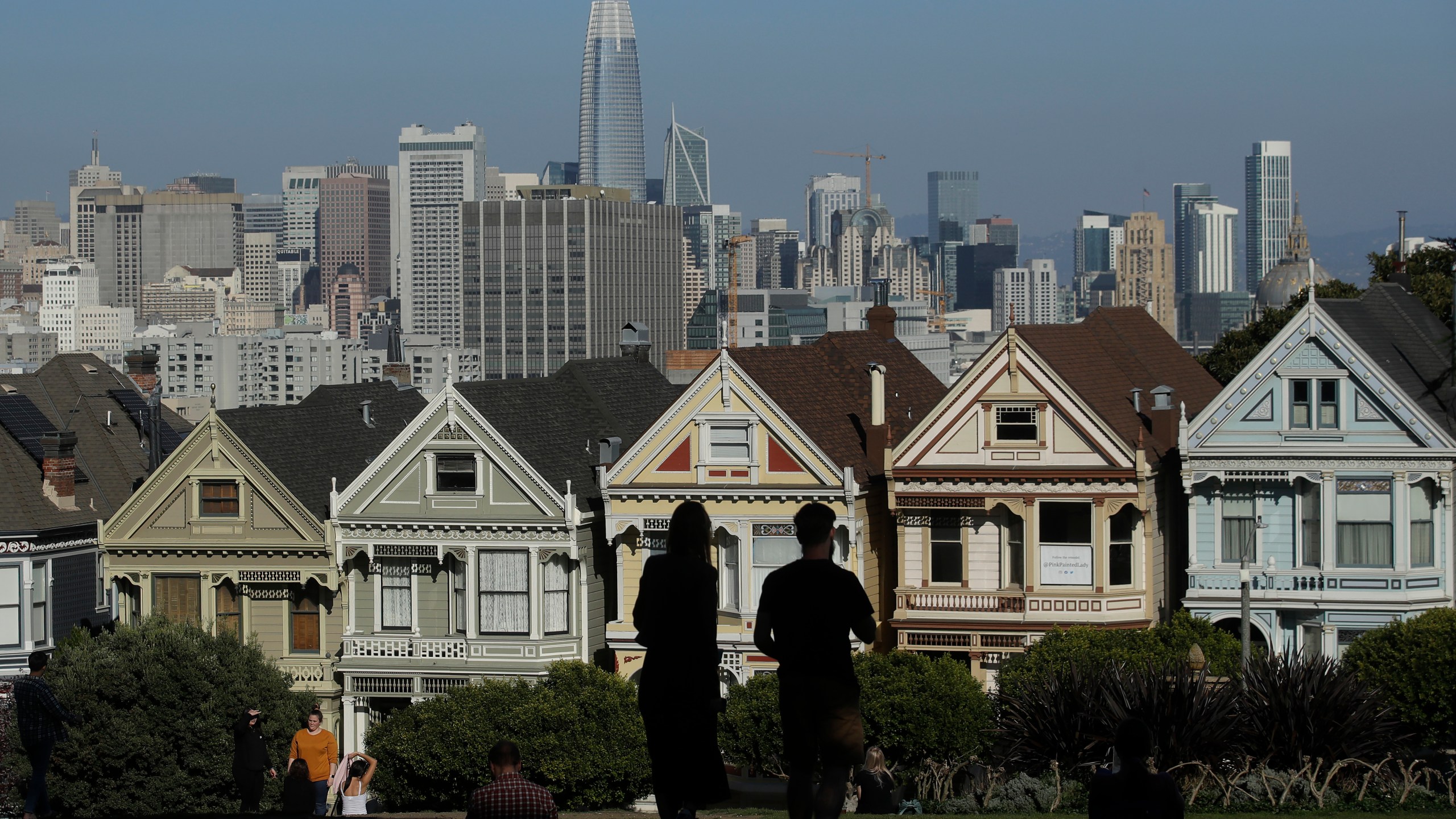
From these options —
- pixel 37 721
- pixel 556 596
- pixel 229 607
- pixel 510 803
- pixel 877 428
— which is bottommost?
pixel 510 803

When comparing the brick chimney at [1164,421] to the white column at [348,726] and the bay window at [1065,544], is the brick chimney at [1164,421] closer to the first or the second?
the bay window at [1065,544]

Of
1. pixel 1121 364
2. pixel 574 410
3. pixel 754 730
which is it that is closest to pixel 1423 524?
pixel 1121 364

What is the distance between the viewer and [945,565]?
39438mm

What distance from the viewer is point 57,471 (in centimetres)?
4456

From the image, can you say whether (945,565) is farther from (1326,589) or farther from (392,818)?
(392,818)

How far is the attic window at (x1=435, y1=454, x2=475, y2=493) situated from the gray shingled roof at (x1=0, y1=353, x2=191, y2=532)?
326 inches

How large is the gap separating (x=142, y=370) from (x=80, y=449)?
9029 millimetres

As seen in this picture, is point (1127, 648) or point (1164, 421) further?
point (1164, 421)

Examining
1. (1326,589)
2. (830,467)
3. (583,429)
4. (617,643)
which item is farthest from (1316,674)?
(583,429)

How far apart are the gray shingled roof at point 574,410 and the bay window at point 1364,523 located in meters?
12.0

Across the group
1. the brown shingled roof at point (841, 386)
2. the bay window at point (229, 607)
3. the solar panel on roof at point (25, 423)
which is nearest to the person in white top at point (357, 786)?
the brown shingled roof at point (841, 386)

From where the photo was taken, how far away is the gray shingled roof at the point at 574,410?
136ft

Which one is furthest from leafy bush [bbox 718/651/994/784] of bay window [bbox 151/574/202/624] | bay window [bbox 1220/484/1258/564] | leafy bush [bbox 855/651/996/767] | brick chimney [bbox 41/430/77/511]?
brick chimney [bbox 41/430/77/511]

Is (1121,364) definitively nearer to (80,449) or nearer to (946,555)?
(946,555)
